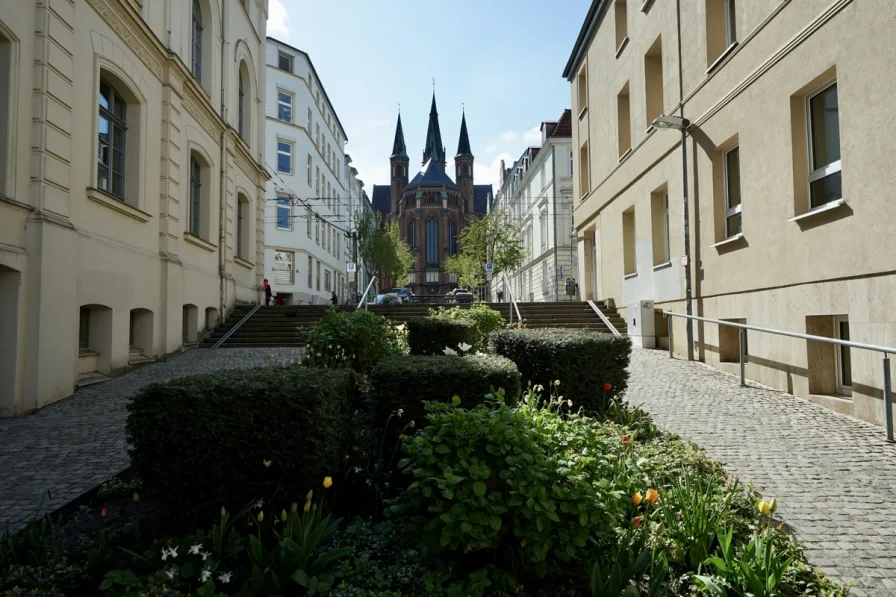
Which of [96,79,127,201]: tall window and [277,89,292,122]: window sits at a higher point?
[277,89,292,122]: window

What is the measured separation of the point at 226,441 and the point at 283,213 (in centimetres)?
3316

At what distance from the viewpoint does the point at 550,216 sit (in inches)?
1551

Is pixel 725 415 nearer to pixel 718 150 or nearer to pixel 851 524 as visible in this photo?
pixel 851 524

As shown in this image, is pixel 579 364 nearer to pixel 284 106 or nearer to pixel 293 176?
pixel 293 176

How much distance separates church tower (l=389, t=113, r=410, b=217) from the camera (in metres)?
103

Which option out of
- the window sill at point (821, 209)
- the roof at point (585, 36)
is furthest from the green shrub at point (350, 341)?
the roof at point (585, 36)

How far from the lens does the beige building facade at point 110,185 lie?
8008 millimetres

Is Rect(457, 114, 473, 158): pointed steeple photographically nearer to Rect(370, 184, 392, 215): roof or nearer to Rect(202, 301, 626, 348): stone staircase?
Rect(370, 184, 392, 215): roof

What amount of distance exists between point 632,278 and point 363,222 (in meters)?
36.0

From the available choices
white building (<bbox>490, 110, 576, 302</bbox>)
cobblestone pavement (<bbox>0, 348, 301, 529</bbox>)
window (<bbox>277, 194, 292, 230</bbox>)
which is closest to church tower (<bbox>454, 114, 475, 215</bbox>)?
white building (<bbox>490, 110, 576, 302</bbox>)

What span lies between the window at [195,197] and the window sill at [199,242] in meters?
0.42

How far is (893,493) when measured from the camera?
4.18 m

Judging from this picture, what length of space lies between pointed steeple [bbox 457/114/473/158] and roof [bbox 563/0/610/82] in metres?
83.0

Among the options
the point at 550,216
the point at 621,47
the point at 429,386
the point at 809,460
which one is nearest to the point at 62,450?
the point at 429,386
